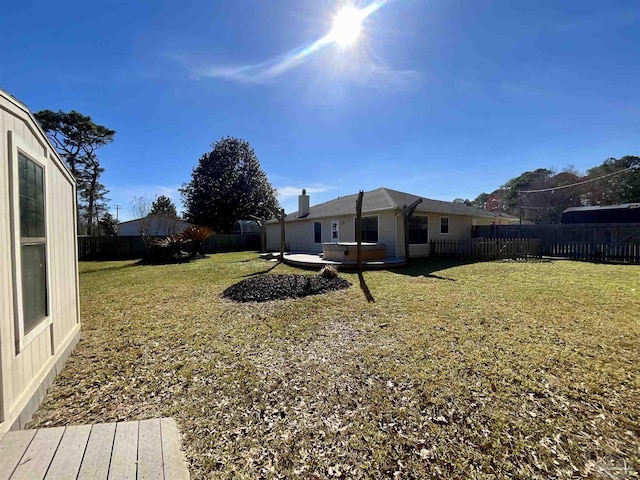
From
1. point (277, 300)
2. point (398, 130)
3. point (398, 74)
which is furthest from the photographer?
point (398, 130)

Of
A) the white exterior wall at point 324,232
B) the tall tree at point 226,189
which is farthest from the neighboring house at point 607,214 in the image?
the tall tree at point 226,189

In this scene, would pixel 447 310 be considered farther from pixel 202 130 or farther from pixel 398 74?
pixel 202 130

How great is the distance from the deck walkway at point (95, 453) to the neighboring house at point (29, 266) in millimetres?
296

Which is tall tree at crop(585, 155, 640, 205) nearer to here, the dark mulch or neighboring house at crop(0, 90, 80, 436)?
the dark mulch

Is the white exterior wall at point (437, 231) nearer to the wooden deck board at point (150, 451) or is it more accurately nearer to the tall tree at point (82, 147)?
the wooden deck board at point (150, 451)

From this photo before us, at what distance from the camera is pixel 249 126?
14414 millimetres

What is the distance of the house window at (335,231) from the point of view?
16.2 metres

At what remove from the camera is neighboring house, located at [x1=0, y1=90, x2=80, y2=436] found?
2021mm

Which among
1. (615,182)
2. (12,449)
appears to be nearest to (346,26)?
(12,449)

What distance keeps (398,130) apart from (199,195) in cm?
2206

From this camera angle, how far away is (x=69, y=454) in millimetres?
1817

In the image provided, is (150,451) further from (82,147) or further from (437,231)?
Result: (82,147)

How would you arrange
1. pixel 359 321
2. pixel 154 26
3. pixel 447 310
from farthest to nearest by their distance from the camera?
pixel 154 26, pixel 447 310, pixel 359 321

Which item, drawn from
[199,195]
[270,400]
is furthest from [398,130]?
[199,195]
